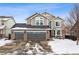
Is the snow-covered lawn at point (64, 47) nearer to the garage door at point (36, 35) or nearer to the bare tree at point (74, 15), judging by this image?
the garage door at point (36, 35)

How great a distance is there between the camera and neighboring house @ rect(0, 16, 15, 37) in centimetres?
1030

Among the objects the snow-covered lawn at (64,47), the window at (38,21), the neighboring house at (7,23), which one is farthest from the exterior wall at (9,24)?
the snow-covered lawn at (64,47)

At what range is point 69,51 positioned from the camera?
1034 centimetres

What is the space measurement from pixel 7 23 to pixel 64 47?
1.03 meters

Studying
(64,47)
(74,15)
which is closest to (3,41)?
(64,47)

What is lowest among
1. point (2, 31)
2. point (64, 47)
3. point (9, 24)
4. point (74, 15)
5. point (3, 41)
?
point (64, 47)

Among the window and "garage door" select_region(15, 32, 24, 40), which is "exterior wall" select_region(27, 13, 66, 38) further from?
"garage door" select_region(15, 32, 24, 40)

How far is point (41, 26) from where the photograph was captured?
10.3 meters

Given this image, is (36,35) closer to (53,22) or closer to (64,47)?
(53,22)

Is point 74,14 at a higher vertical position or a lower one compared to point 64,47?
higher

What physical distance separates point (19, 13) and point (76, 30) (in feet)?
3.25

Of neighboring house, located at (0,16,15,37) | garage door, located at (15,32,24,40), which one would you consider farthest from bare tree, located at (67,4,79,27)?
neighboring house, located at (0,16,15,37)

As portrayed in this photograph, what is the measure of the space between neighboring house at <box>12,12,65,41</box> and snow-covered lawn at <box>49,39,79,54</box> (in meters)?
0.12

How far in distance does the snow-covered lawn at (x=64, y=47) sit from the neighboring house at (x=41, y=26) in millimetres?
117
